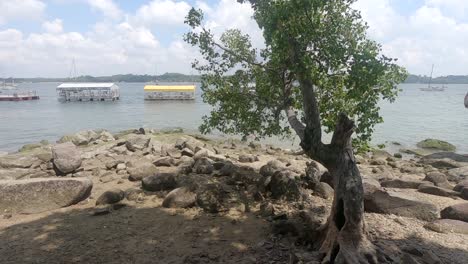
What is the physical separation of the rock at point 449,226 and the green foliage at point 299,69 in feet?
8.25

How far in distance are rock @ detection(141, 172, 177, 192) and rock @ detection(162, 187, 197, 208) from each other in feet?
4.19

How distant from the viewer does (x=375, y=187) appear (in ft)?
34.5

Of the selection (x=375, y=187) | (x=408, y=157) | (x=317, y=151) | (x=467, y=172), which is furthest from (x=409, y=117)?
(x=317, y=151)

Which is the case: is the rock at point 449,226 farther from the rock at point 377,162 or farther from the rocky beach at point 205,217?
the rock at point 377,162

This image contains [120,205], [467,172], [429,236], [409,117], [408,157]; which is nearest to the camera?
[429,236]

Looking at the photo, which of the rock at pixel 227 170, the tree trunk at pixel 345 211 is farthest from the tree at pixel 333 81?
the rock at pixel 227 170

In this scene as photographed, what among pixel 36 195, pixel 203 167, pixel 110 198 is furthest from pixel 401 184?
pixel 36 195

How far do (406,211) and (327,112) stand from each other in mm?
3326

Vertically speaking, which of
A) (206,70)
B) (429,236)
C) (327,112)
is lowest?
(429,236)

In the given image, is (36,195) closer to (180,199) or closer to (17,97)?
(180,199)

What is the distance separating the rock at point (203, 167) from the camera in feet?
44.7

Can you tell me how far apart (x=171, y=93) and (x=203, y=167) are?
6397 cm

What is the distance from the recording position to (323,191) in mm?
11250

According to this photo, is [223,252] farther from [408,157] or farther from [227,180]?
[408,157]
